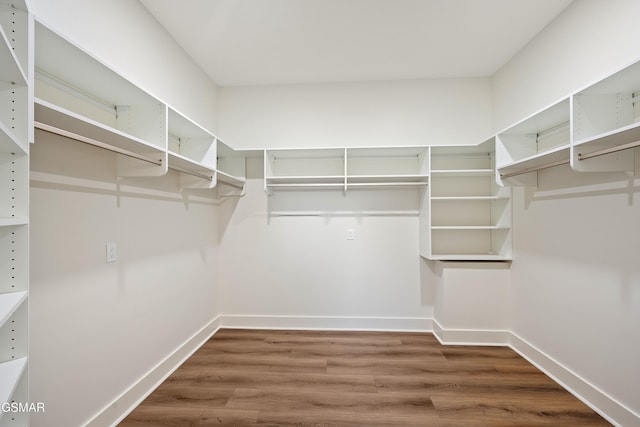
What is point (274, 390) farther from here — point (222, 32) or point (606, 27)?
point (606, 27)

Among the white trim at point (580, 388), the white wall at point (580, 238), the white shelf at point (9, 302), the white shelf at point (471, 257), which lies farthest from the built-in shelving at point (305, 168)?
the white trim at point (580, 388)

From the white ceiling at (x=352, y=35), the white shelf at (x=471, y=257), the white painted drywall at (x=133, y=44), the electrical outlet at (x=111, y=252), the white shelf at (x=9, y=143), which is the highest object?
the white ceiling at (x=352, y=35)

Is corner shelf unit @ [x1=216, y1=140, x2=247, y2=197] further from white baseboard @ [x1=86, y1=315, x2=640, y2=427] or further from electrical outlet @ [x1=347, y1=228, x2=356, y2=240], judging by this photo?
white baseboard @ [x1=86, y1=315, x2=640, y2=427]

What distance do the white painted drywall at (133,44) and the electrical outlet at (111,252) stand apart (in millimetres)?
991

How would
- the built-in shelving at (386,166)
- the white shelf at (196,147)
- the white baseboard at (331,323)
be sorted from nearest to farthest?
1. the white shelf at (196,147)
2. the built-in shelving at (386,166)
3. the white baseboard at (331,323)

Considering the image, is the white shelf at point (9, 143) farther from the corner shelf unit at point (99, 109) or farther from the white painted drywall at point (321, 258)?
the white painted drywall at point (321, 258)

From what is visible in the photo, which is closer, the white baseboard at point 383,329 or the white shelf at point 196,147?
the white baseboard at point 383,329

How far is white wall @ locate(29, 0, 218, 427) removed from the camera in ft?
4.68

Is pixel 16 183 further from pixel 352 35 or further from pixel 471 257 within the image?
pixel 471 257

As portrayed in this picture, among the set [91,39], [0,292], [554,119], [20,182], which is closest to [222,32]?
[91,39]

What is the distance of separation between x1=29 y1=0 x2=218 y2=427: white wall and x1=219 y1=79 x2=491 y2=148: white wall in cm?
79

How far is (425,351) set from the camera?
9.10 feet

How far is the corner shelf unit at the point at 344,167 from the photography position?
9.91ft

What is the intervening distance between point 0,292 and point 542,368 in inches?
137
